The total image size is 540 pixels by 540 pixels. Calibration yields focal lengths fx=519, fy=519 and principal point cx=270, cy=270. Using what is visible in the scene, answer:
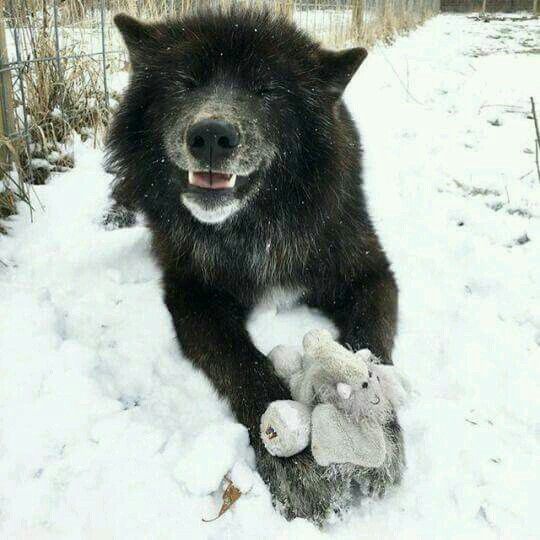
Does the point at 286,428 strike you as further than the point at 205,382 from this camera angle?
No

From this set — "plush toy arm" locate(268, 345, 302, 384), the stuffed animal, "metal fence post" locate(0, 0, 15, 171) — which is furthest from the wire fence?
the stuffed animal

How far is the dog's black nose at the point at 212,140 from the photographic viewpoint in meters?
1.86

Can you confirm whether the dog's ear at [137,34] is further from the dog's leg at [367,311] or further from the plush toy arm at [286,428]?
the plush toy arm at [286,428]

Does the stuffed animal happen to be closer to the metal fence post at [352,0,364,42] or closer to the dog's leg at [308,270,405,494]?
the dog's leg at [308,270,405,494]

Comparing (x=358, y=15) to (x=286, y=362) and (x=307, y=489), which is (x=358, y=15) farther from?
(x=307, y=489)

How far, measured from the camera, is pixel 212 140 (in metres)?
1.87

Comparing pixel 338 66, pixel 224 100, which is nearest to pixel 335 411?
pixel 224 100

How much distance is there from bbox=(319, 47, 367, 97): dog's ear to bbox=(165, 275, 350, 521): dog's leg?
108 cm

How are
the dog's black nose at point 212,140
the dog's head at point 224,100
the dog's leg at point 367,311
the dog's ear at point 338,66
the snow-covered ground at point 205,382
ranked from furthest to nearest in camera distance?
the dog's ear at point 338,66, the dog's leg at point 367,311, the dog's head at point 224,100, the dog's black nose at point 212,140, the snow-covered ground at point 205,382

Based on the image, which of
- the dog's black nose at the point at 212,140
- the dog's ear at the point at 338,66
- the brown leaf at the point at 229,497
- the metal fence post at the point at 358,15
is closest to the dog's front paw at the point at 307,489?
the brown leaf at the point at 229,497

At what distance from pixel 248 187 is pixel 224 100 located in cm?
36

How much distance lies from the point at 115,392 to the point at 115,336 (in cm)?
35

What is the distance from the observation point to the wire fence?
121 inches

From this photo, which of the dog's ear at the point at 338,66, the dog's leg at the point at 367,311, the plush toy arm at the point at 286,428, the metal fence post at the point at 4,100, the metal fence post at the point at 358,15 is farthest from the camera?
the metal fence post at the point at 358,15
